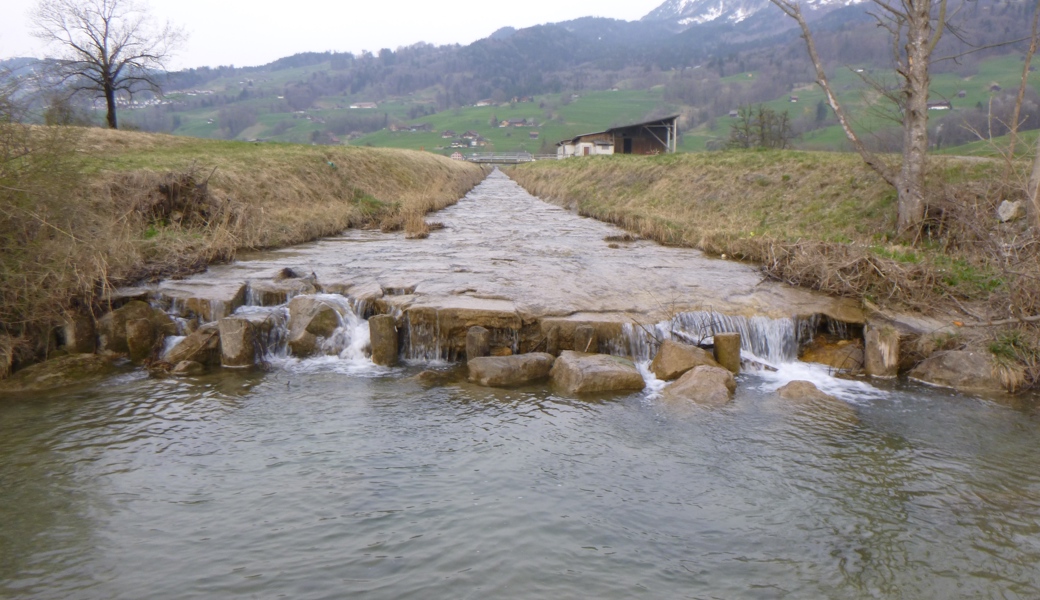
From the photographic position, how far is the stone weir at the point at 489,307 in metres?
11.0

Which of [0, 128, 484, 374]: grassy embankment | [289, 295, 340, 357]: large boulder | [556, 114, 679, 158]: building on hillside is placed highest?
[556, 114, 679, 158]: building on hillside

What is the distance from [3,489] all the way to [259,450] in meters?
2.35

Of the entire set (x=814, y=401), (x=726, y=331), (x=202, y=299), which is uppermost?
(x=202, y=299)

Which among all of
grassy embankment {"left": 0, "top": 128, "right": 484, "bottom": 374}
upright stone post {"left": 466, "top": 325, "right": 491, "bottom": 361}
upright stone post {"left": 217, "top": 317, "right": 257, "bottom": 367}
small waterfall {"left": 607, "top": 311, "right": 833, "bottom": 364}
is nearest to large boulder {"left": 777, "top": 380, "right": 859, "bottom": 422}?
small waterfall {"left": 607, "top": 311, "right": 833, "bottom": 364}

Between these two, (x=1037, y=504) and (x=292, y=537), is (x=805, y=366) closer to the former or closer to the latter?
(x=1037, y=504)

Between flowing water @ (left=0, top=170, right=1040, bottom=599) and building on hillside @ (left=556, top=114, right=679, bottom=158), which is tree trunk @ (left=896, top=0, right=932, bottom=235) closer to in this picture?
flowing water @ (left=0, top=170, right=1040, bottom=599)

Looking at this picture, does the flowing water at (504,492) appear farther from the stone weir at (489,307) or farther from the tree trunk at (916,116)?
the tree trunk at (916,116)

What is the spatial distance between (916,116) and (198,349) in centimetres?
1613

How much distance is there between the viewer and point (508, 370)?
388 inches

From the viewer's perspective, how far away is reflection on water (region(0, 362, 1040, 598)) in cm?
514

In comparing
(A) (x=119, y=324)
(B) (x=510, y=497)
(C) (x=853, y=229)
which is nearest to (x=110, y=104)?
(A) (x=119, y=324)

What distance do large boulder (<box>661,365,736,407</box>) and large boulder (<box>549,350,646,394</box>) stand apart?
534 mm

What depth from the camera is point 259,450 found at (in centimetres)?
741

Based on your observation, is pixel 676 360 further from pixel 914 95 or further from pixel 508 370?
pixel 914 95
